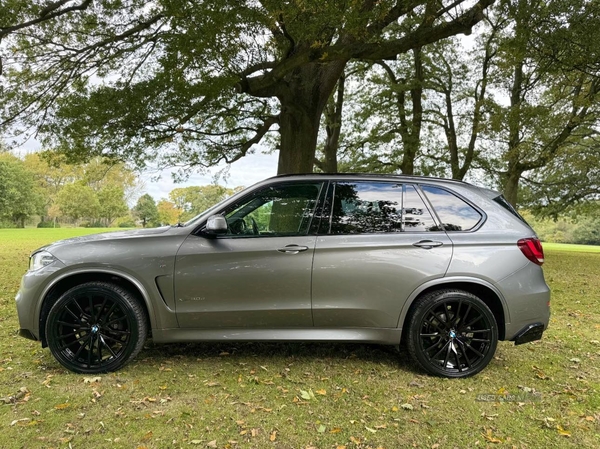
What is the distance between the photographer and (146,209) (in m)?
64.5

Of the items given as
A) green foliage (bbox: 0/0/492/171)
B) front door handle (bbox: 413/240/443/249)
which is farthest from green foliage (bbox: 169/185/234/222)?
front door handle (bbox: 413/240/443/249)

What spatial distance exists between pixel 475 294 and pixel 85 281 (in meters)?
3.58

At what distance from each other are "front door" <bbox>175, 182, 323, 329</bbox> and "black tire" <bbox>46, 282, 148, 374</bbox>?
0.43m

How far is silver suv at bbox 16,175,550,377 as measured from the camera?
3.38m

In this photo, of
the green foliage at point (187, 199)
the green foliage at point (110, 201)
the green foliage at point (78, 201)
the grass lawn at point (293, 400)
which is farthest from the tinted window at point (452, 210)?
the green foliage at point (110, 201)

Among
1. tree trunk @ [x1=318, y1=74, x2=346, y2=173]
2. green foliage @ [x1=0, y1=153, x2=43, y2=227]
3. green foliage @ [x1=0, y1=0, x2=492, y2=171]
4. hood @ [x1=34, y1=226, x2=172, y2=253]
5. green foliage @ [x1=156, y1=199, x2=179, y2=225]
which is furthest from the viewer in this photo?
green foliage @ [x1=156, y1=199, x2=179, y2=225]

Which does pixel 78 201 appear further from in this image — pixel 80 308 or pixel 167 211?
pixel 80 308

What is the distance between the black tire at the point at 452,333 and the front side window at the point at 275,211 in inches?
51.3

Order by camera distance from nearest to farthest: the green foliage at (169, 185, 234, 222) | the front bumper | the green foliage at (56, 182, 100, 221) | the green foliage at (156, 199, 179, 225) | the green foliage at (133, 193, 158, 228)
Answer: the front bumper, the green foliage at (56, 182, 100, 221), the green foliage at (169, 185, 234, 222), the green foliage at (156, 199, 179, 225), the green foliage at (133, 193, 158, 228)

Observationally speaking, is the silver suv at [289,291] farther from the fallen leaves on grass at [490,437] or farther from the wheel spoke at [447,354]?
the fallen leaves on grass at [490,437]

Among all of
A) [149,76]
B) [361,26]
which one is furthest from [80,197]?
[361,26]

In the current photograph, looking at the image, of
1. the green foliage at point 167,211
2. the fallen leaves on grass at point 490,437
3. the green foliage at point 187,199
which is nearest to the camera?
the fallen leaves on grass at point 490,437

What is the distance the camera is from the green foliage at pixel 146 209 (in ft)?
209

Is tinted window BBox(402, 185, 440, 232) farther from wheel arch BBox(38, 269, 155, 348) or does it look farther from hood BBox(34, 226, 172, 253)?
wheel arch BBox(38, 269, 155, 348)
